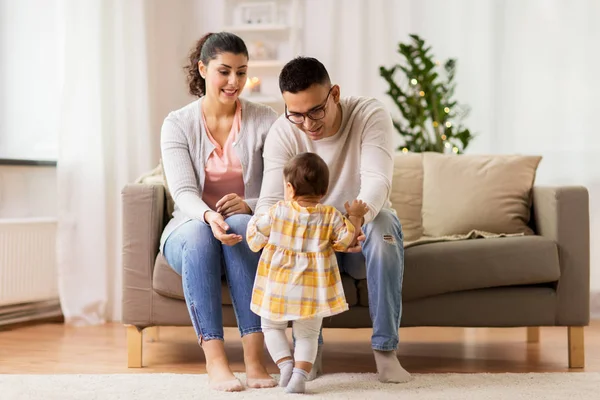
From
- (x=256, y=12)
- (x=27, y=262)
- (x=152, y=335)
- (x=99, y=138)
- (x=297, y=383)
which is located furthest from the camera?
(x=256, y=12)

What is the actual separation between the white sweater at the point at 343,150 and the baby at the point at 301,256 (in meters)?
0.19

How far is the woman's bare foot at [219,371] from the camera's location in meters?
2.13

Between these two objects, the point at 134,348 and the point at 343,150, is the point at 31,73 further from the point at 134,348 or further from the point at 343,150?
the point at 343,150

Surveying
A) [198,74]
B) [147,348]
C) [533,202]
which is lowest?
[147,348]

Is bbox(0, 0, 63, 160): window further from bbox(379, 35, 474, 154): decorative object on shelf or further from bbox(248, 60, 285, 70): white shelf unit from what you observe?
bbox(379, 35, 474, 154): decorative object on shelf

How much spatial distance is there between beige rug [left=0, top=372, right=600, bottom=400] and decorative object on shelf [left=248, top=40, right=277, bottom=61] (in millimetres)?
2400

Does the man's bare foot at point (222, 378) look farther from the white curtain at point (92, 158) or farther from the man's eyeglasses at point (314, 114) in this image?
the white curtain at point (92, 158)

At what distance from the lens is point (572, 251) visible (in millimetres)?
2592

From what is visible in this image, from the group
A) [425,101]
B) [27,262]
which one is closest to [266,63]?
[425,101]

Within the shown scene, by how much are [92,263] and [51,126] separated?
0.74 metres

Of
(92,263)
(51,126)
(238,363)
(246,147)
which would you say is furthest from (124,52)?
(238,363)

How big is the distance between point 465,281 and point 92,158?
6.61ft

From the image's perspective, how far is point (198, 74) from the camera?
2643 millimetres

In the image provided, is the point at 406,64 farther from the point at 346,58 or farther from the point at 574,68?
the point at 574,68
